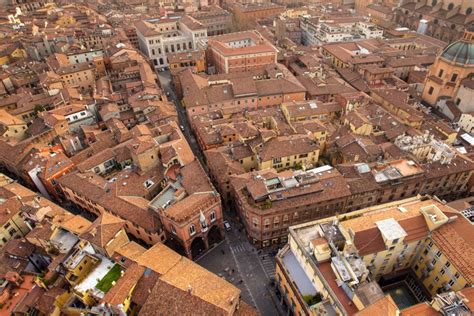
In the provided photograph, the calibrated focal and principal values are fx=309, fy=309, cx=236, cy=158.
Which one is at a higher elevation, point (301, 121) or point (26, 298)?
point (301, 121)

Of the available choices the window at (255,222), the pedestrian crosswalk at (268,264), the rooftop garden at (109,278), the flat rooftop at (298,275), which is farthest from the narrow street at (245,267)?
the rooftop garden at (109,278)

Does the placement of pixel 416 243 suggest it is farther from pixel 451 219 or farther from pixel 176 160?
pixel 176 160

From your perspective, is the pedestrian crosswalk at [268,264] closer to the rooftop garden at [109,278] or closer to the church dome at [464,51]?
the rooftop garden at [109,278]

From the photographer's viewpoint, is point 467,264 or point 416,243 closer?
point 467,264

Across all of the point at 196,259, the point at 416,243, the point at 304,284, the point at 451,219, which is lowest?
the point at 196,259

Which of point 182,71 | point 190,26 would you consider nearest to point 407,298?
point 182,71

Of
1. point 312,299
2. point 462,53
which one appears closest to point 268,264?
point 312,299

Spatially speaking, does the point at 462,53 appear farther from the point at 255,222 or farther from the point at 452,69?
the point at 255,222

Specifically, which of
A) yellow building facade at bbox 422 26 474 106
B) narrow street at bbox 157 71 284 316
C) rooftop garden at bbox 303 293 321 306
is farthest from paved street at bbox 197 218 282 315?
yellow building facade at bbox 422 26 474 106
